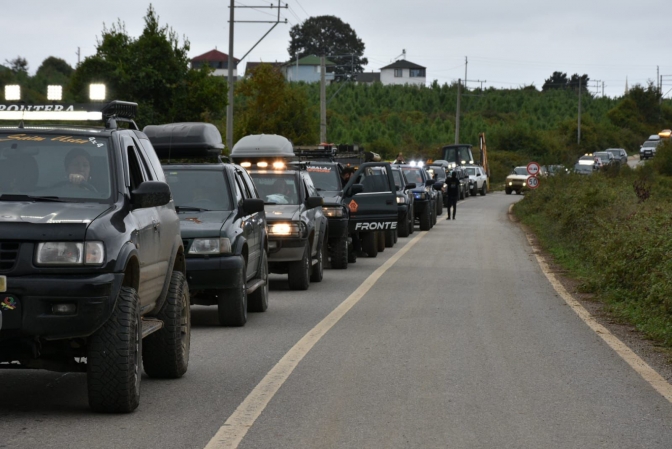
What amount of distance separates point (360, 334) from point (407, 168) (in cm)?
2448

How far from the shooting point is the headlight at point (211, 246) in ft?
41.3

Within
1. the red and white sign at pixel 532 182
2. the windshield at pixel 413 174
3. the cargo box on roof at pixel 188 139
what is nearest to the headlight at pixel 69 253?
the cargo box on roof at pixel 188 139

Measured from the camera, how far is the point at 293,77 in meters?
157

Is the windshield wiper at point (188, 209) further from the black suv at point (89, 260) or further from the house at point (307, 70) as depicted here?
the house at point (307, 70)

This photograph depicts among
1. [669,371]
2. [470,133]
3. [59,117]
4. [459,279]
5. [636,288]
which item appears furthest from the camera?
[470,133]

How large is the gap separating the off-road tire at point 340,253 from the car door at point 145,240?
482 inches

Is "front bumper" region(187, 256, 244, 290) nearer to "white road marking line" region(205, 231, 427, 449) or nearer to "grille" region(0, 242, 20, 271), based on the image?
"white road marking line" region(205, 231, 427, 449)

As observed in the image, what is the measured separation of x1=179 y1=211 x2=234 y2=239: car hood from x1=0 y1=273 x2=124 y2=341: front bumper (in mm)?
5484

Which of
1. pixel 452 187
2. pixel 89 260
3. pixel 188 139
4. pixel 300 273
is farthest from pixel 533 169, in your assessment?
pixel 89 260

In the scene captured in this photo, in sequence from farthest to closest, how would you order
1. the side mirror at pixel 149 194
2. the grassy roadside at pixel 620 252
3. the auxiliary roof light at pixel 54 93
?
the grassy roadside at pixel 620 252, the auxiliary roof light at pixel 54 93, the side mirror at pixel 149 194

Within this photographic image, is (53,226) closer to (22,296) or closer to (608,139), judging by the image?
(22,296)

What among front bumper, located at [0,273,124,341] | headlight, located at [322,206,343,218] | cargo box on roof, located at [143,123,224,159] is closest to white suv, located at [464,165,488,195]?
headlight, located at [322,206,343,218]

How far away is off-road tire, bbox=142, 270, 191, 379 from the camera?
8.97 m

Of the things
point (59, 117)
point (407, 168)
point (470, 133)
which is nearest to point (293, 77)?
point (470, 133)
